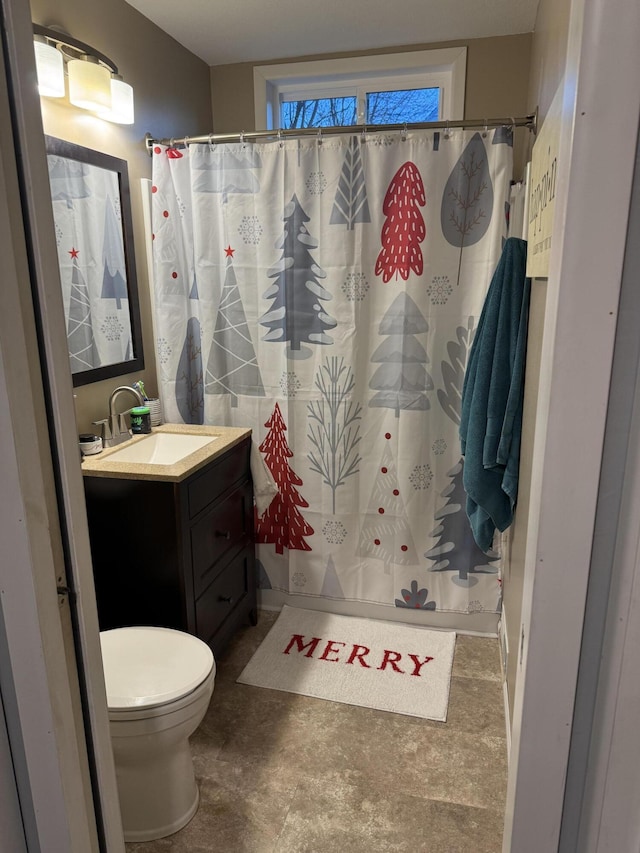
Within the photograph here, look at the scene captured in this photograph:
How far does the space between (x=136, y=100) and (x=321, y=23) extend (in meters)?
0.83

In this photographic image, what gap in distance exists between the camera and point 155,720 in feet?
5.21

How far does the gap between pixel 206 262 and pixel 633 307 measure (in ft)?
7.13

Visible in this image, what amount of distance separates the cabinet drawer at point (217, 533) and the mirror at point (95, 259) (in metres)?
0.69

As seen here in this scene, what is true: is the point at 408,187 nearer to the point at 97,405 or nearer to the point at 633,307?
the point at 97,405

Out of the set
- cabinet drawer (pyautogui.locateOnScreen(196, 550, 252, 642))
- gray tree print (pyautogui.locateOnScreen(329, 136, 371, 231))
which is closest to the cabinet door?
cabinet drawer (pyautogui.locateOnScreen(196, 550, 252, 642))

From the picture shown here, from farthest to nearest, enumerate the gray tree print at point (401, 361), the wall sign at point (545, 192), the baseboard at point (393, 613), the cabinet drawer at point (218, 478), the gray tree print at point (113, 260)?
the baseboard at point (393, 613)
the gray tree print at point (401, 361)
the gray tree print at point (113, 260)
the cabinet drawer at point (218, 478)
the wall sign at point (545, 192)

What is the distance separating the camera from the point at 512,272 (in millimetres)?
2033

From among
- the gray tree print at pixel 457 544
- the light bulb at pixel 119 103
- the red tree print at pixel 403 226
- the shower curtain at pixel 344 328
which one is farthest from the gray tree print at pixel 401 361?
the light bulb at pixel 119 103

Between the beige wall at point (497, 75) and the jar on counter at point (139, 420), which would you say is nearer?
the jar on counter at point (139, 420)

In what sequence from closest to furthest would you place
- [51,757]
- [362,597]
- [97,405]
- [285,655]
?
[51,757] < [97,405] < [285,655] < [362,597]

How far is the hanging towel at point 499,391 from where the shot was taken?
6.67ft

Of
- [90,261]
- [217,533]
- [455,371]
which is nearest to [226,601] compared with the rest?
[217,533]

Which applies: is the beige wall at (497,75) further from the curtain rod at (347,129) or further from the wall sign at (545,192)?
the wall sign at (545,192)

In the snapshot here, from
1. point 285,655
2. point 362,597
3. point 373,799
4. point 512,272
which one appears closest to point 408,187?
point 512,272
